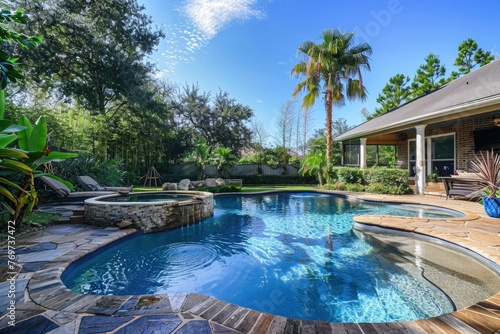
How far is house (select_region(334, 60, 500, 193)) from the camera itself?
7.05 meters

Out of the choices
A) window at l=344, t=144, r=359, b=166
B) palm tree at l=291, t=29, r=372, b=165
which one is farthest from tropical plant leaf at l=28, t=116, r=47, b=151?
window at l=344, t=144, r=359, b=166

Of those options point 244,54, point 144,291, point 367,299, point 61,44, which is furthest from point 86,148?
point 367,299

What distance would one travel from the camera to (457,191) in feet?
25.4

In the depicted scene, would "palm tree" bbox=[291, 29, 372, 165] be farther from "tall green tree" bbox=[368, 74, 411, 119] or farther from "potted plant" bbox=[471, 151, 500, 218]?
"potted plant" bbox=[471, 151, 500, 218]

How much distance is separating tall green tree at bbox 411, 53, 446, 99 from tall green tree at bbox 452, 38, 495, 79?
1.12 metres

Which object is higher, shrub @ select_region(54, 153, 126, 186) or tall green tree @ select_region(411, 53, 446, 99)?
tall green tree @ select_region(411, 53, 446, 99)

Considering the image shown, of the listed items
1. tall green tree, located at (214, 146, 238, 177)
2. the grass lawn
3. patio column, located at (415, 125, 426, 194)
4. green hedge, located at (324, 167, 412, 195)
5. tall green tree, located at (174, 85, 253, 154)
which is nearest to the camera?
the grass lawn

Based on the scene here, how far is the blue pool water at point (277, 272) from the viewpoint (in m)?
2.88

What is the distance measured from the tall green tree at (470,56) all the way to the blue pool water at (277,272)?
747 inches

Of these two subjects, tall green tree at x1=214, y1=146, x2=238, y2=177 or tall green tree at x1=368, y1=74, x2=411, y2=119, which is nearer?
tall green tree at x1=214, y1=146, x2=238, y2=177

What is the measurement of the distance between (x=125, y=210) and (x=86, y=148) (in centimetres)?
1140

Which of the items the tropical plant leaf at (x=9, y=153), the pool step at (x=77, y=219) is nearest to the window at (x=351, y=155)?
the pool step at (x=77, y=219)

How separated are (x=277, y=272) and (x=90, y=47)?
586 inches

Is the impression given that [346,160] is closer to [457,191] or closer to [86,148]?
[457,191]
